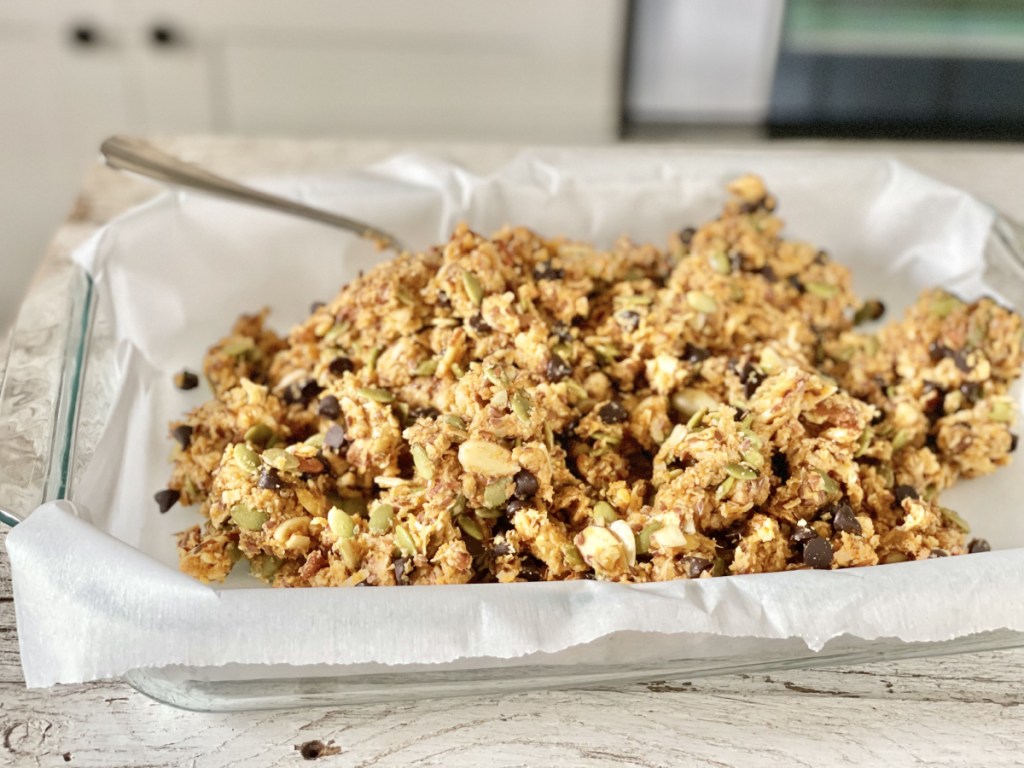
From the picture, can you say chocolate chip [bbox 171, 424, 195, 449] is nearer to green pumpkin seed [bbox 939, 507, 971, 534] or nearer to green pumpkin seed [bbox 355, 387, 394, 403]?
green pumpkin seed [bbox 355, 387, 394, 403]

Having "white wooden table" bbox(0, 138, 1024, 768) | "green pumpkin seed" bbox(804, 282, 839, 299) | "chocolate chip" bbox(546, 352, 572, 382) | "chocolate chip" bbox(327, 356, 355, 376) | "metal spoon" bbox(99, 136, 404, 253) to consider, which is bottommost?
"white wooden table" bbox(0, 138, 1024, 768)

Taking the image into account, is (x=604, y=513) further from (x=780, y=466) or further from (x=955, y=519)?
(x=955, y=519)

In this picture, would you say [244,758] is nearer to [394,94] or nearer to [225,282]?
[225,282]

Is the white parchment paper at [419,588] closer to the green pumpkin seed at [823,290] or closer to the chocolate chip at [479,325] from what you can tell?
the green pumpkin seed at [823,290]

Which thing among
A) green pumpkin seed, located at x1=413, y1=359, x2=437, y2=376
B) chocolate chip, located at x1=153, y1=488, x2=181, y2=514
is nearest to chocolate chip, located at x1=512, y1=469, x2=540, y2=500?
green pumpkin seed, located at x1=413, y1=359, x2=437, y2=376

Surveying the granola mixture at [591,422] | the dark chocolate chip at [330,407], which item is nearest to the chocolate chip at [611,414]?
the granola mixture at [591,422]
